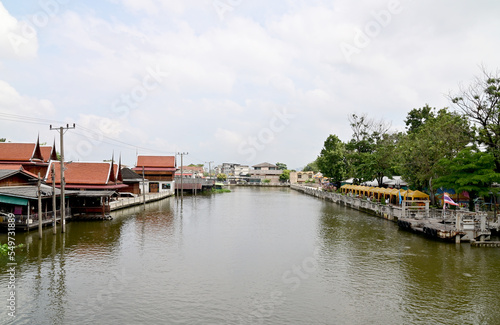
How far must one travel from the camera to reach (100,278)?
52.1 ft

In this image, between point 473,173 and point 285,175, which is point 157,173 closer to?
point 473,173

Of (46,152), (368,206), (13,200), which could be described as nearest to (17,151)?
(46,152)

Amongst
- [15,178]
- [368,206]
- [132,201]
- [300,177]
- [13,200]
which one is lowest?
[368,206]

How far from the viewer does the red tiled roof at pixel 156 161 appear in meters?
65.8

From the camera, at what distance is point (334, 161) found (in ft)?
216

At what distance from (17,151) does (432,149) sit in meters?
44.5

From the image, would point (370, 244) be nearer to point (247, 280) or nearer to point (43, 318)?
point (247, 280)

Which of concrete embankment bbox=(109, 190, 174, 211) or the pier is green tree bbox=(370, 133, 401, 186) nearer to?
the pier

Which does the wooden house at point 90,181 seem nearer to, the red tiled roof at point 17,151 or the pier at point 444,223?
the red tiled roof at point 17,151

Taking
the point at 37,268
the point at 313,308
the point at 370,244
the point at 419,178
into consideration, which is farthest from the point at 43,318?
the point at 419,178

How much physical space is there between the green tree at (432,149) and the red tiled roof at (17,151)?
41.5m

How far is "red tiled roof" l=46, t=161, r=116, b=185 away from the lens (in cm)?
4022

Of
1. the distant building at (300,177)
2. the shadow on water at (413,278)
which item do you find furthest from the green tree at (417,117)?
the distant building at (300,177)

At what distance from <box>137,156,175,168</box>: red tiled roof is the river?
126ft
